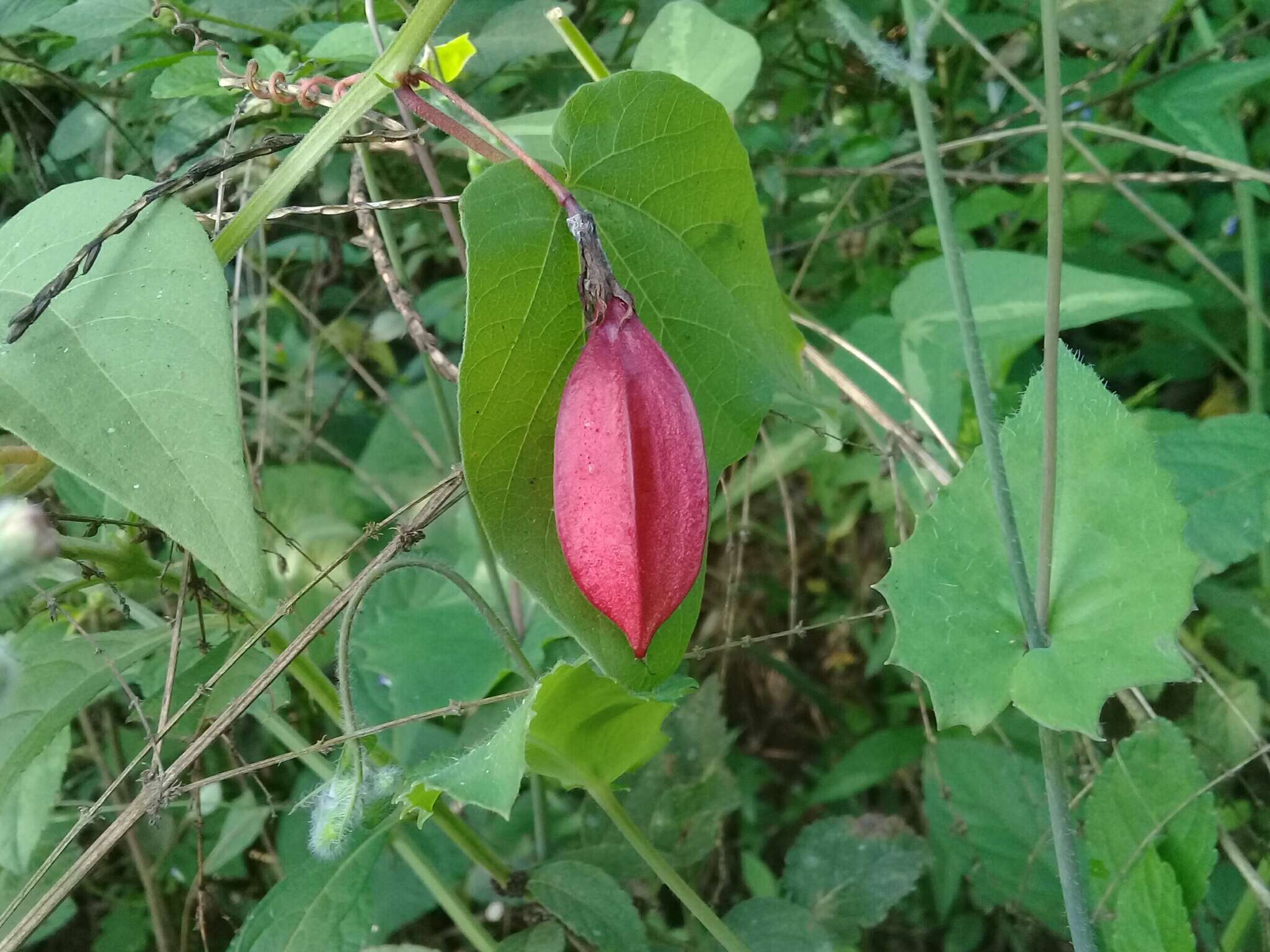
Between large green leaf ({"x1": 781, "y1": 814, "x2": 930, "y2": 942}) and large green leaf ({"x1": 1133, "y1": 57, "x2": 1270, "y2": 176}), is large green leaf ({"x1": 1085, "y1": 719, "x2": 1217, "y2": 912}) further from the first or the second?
large green leaf ({"x1": 1133, "y1": 57, "x2": 1270, "y2": 176})

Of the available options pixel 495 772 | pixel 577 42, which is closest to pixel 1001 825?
pixel 495 772

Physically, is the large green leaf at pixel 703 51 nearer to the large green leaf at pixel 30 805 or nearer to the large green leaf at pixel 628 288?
the large green leaf at pixel 628 288

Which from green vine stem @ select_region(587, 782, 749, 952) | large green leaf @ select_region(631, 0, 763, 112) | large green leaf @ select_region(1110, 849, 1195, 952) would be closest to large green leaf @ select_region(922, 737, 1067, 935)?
large green leaf @ select_region(1110, 849, 1195, 952)

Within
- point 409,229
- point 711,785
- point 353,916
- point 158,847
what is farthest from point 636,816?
point 409,229

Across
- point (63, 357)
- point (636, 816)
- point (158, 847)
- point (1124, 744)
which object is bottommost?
point (158, 847)

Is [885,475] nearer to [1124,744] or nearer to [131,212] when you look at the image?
[1124,744]

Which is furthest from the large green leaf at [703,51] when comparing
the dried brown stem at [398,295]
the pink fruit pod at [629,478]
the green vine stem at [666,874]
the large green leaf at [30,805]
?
the large green leaf at [30,805]

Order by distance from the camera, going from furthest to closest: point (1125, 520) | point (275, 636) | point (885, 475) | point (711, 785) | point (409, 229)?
point (409, 229)
point (885, 475)
point (711, 785)
point (275, 636)
point (1125, 520)
